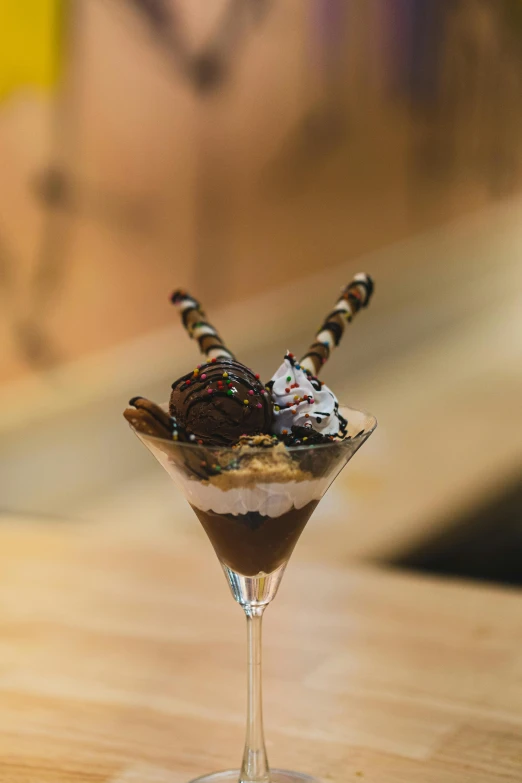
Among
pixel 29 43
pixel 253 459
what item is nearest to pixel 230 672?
pixel 253 459

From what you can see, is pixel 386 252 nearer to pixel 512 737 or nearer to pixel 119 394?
pixel 119 394

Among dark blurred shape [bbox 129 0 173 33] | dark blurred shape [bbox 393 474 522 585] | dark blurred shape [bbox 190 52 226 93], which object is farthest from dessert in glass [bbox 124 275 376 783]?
dark blurred shape [bbox 190 52 226 93]

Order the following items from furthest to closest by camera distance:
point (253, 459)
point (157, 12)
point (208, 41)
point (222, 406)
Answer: point (208, 41)
point (157, 12)
point (222, 406)
point (253, 459)

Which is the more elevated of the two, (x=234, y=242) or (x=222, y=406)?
(x=234, y=242)

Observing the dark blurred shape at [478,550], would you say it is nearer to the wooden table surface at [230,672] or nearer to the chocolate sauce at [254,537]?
the wooden table surface at [230,672]

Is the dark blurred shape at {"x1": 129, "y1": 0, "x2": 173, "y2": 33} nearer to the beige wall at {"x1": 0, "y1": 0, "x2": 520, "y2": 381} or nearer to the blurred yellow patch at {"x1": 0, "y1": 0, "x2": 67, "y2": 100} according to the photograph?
the beige wall at {"x1": 0, "y1": 0, "x2": 520, "y2": 381}

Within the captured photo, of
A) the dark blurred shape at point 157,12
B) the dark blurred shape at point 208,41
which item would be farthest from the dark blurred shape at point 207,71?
→ the dark blurred shape at point 157,12

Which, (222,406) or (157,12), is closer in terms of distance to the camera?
(222,406)

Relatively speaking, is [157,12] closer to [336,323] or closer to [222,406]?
[336,323]
